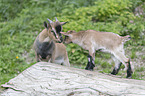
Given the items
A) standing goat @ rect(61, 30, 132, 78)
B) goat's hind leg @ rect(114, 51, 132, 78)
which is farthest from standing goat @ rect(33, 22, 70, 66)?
goat's hind leg @ rect(114, 51, 132, 78)

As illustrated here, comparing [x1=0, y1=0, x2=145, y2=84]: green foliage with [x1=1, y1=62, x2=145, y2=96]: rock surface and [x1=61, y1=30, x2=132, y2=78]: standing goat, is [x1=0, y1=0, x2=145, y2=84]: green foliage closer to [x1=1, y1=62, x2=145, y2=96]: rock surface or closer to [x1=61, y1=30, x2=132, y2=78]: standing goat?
[x1=61, y1=30, x2=132, y2=78]: standing goat

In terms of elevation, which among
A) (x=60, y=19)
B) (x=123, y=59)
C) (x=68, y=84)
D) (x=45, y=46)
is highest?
(x=60, y=19)

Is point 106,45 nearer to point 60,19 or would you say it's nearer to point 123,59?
point 123,59

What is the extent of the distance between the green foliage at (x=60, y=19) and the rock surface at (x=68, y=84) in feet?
8.07

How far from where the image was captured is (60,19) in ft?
27.6

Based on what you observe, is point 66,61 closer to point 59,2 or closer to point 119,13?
point 119,13

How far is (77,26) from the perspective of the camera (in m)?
8.02

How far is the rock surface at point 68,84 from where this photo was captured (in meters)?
3.66

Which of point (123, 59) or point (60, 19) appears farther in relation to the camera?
point (60, 19)

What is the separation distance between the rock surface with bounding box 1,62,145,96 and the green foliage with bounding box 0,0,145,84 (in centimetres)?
246

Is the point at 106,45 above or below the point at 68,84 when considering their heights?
above

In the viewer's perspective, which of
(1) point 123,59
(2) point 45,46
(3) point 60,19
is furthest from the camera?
(3) point 60,19

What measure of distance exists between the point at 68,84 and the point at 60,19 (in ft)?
15.8

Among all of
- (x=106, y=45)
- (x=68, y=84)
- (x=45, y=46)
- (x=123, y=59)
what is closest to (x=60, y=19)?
(x=45, y=46)
